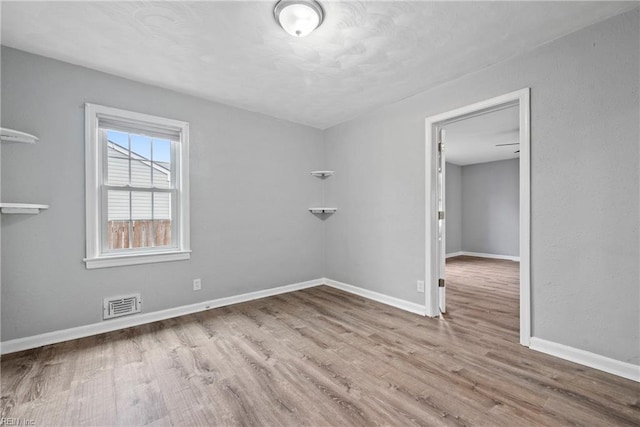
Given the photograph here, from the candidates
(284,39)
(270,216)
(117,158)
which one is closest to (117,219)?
(117,158)

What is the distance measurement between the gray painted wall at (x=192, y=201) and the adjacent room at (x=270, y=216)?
2cm

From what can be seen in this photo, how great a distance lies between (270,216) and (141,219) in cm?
156

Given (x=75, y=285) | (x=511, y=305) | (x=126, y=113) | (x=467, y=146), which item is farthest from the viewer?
(x=467, y=146)

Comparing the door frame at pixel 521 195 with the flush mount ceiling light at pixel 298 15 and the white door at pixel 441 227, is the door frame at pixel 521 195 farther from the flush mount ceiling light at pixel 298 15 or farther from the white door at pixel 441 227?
the flush mount ceiling light at pixel 298 15

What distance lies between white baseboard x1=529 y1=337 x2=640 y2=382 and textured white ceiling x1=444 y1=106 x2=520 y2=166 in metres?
2.34

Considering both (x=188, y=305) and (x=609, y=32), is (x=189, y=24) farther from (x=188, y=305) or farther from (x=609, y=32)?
(x=609, y=32)

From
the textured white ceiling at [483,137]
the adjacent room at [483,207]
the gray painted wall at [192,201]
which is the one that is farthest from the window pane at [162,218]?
the adjacent room at [483,207]

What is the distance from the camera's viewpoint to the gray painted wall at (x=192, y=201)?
7.87 ft

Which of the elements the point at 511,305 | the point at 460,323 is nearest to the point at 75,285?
the point at 460,323

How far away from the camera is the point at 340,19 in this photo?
2.01 m

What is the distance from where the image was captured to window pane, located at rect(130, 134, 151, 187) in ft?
9.91

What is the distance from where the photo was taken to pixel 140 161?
3.06 m

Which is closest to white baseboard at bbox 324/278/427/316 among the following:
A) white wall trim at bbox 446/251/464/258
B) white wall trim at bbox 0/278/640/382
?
white wall trim at bbox 0/278/640/382

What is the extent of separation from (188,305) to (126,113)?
2178mm
